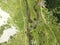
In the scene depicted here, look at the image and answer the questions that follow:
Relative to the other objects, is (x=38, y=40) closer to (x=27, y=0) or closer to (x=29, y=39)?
(x=29, y=39)

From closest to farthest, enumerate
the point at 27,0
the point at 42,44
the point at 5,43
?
the point at 27,0, the point at 42,44, the point at 5,43

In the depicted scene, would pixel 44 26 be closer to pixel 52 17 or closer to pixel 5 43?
pixel 52 17

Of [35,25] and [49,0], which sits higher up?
[49,0]

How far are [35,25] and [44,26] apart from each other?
8 cm

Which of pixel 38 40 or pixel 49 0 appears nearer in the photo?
pixel 38 40

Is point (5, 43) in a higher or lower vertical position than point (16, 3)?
lower

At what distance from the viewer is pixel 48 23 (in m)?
0.87

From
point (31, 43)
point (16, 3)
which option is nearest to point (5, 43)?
point (31, 43)

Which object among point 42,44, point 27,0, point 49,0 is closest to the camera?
point 27,0

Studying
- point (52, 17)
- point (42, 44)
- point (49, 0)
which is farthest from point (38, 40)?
point (49, 0)

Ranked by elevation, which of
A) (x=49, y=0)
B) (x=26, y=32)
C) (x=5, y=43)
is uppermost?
(x=49, y=0)

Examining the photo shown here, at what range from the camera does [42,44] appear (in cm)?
94

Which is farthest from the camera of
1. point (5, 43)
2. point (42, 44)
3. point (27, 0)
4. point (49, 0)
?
point (5, 43)

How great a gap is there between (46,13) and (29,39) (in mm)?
161
